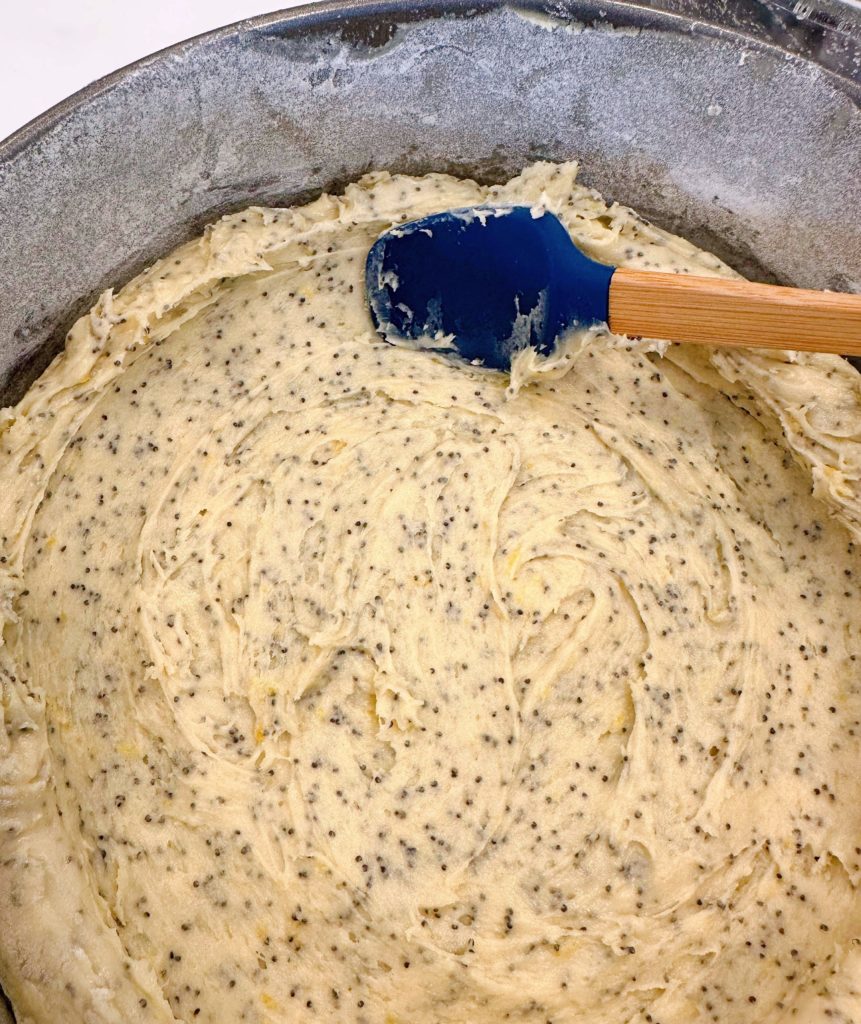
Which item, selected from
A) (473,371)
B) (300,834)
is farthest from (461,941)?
(473,371)

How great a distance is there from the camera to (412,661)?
65.6 inches

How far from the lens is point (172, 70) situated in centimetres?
153

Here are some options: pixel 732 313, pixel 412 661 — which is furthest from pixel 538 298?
pixel 412 661

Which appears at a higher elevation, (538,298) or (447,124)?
(447,124)

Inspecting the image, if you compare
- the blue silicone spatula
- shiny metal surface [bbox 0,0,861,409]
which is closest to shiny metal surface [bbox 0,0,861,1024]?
shiny metal surface [bbox 0,0,861,409]

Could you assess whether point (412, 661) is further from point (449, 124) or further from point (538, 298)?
point (449, 124)

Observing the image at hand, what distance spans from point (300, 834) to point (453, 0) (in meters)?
1.52

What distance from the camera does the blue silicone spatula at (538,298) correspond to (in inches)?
57.4

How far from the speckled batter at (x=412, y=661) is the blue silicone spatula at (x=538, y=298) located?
0.07 meters

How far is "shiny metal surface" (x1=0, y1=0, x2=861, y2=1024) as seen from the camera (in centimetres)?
154

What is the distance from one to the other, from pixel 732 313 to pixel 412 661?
2.77 feet

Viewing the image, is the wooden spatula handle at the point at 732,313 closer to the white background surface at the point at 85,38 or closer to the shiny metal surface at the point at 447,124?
the shiny metal surface at the point at 447,124

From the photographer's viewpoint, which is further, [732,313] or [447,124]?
[447,124]

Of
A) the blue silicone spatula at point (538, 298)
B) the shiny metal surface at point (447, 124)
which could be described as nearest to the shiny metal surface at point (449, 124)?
the shiny metal surface at point (447, 124)
